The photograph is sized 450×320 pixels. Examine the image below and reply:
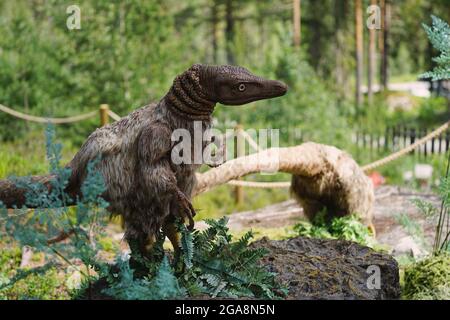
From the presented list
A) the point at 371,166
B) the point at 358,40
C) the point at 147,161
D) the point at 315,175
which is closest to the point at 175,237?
the point at 147,161

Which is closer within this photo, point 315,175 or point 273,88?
point 273,88

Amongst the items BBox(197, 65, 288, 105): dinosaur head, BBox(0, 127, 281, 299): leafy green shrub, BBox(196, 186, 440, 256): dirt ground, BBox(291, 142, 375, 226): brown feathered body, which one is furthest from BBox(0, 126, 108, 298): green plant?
BBox(196, 186, 440, 256): dirt ground

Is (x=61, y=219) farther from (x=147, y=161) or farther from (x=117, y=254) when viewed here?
(x=147, y=161)

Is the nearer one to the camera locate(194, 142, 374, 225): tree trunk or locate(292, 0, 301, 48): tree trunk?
locate(194, 142, 374, 225): tree trunk

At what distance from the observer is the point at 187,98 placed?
3.33 meters

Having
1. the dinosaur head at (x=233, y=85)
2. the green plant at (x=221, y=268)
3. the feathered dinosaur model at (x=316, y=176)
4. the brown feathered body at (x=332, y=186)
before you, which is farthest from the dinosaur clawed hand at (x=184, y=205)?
the brown feathered body at (x=332, y=186)

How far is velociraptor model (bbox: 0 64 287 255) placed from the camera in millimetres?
3219

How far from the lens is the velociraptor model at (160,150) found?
322 cm

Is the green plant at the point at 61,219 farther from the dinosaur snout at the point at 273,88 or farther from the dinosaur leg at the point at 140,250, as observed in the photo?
the dinosaur snout at the point at 273,88

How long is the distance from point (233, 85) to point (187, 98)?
0.81ft

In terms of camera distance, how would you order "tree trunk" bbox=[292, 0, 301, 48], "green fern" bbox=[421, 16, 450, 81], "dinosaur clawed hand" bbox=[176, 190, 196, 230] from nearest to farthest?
1. "dinosaur clawed hand" bbox=[176, 190, 196, 230]
2. "green fern" bbox=[421, 16, 450, 81]
3. "tree trunk" bbox=[292, 0, 301, 48]

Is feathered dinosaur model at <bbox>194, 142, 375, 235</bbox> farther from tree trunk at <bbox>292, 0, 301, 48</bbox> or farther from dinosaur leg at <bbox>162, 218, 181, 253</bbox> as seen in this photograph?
tree trunk at <bbox>292, 0, 301, 48</bbox>

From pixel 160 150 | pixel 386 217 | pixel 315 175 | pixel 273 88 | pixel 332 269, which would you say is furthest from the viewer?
pixel 386 217
